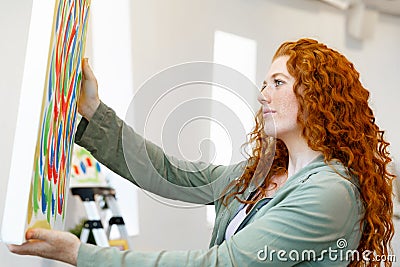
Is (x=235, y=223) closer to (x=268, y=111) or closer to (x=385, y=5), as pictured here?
(x=268, y=111)

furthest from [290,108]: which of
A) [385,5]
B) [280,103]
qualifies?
[385,5]

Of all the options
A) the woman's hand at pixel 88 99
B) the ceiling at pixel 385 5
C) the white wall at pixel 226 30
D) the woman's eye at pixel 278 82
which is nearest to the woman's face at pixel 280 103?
the woman's eye at pixel 278 82

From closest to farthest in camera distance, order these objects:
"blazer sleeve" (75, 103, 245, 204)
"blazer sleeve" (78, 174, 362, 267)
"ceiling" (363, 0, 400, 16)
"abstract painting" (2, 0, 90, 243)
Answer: "abstract painting" (2, 0, 90, 243), "blazer sleeve" (78, 174, 362, 267), "blazer sleeve" (75, 103, 245, 204), "ceiling" (363, 0, 400, 16)

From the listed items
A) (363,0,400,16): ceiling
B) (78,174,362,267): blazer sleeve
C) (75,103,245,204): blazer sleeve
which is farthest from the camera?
(363,0,400,16): ceiling

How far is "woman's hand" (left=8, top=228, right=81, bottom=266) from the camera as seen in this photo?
2.89 ft

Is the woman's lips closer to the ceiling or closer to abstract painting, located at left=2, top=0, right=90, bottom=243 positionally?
abstract painting, located at left=2, top=0, right=90, bottom=243

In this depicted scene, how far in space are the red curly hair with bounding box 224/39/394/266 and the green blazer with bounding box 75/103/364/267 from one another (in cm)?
4

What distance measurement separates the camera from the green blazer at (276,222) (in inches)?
44.6

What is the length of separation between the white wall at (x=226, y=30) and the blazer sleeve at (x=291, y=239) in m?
1.44

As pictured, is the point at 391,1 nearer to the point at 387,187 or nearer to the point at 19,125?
the point at 387,187

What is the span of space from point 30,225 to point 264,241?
18.5 inches

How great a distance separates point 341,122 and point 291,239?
32 centimetres
